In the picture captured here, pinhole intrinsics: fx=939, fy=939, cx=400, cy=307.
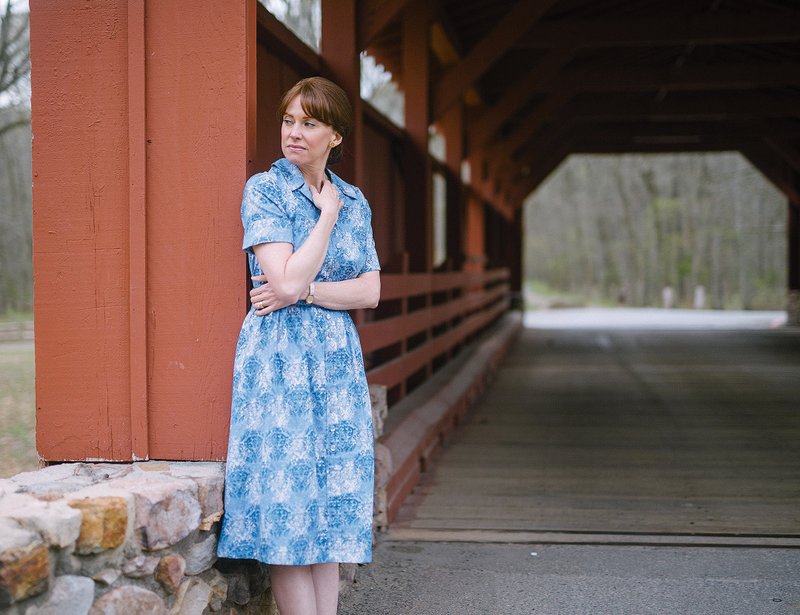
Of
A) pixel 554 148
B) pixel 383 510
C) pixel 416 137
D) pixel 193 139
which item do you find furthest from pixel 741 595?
pixel 554 148

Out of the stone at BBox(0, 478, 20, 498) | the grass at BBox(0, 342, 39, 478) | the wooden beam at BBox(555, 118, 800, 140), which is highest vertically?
the wooden beam at BBox(555, 118, 800, 140)

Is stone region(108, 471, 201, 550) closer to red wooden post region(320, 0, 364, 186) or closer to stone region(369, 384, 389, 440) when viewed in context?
stone region(369, 384, 389, 440)

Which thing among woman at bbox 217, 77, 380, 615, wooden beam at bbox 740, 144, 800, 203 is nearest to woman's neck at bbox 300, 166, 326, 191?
woman at bbox 217, 77, 380, 615

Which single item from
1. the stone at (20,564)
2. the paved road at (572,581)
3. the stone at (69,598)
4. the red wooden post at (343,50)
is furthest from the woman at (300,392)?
the red wooden post at (343,50)

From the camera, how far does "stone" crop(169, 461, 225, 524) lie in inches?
96.3

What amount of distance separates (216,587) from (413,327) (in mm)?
3640

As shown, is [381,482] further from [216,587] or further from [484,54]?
[484,54]

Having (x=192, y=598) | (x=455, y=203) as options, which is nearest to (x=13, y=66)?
(x=455, y=203)

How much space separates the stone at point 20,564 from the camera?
68.5 inches

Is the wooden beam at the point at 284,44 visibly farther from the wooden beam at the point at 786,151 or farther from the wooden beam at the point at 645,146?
the wooden beam at the point at 645,146

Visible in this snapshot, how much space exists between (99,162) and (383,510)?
2.10 metres

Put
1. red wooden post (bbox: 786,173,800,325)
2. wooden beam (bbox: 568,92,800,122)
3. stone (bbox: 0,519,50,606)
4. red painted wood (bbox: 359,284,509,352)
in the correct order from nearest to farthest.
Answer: stone (bbox: 0,519,50,606) → red painted wood (bbox: 359,284,509,352) → wooden beam (bbox: 568,92,800,122) → red wooden post (bbox: 786,173,800,325)

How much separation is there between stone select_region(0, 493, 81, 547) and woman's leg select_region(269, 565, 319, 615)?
0.66 meters

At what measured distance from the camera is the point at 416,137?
21.7ft
